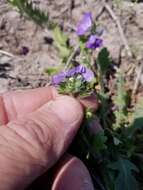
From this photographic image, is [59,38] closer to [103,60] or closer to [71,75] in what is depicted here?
[103,60]

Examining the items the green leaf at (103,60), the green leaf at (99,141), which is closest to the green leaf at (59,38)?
the green leaf at (103,60)

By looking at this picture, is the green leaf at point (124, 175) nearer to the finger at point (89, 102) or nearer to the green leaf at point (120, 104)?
the green leaf at point (120, 104)

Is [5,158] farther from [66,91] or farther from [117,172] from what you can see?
[117,172]

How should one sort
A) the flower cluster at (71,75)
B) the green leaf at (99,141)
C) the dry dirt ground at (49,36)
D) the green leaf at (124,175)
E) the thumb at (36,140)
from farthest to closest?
the dry dirt ground at (49,36), the green leaf at (124,175), the green leaf at (99,141), the flower cluster at (71,75), the thumb at (36,140)

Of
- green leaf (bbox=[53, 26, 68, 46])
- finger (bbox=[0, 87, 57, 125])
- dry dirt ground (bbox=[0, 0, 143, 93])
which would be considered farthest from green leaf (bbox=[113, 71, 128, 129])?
finger (bbox=[0, 87, 57, 125])

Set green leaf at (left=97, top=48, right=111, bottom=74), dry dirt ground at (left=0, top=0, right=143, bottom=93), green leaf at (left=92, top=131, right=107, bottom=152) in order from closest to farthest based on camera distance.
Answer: green leaf at (left=92, top=131, right=107, bottom=152) → green leaf at (left=97, top=48, right=111, bottom=74) → dry dirt ground at (left=0, top=0, right=143, bottom=93)

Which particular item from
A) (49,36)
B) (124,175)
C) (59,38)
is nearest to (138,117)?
(124,175)

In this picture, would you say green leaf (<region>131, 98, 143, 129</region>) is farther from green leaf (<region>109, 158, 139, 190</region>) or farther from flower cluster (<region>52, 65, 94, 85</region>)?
flower cluster (<region>52, 65, 94, 85</region>)
